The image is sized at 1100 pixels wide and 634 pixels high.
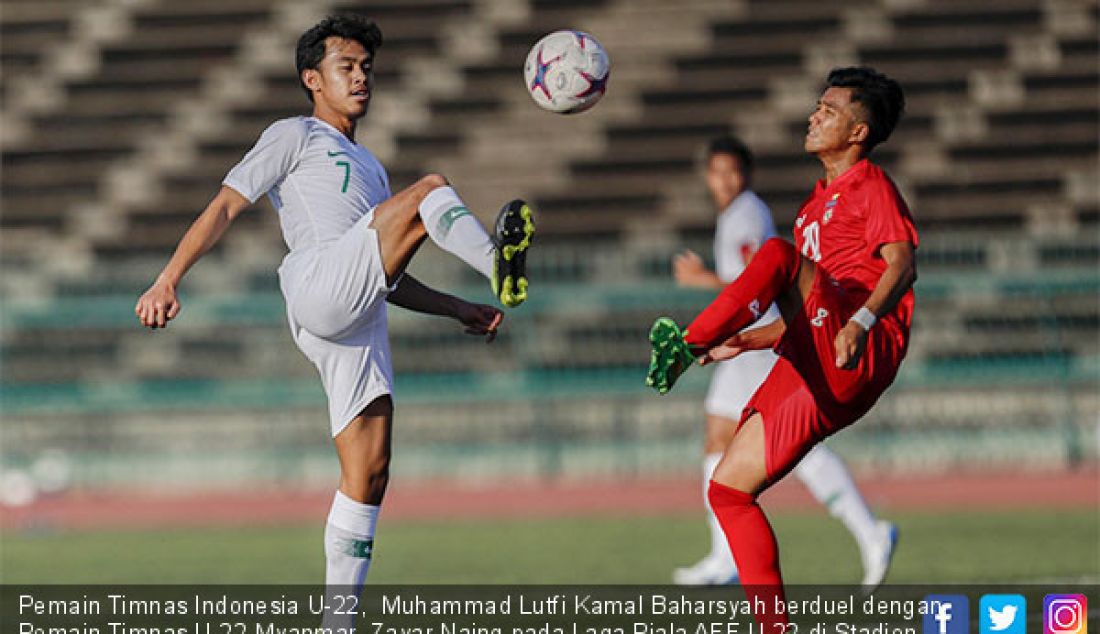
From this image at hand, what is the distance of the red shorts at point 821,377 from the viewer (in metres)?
5.96

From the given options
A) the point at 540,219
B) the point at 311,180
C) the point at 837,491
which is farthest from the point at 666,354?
the point at 540,219

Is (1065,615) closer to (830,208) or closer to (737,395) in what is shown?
(830,208)

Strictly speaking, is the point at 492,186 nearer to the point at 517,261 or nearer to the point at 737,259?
the point at 737,259

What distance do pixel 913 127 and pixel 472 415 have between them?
627 cm

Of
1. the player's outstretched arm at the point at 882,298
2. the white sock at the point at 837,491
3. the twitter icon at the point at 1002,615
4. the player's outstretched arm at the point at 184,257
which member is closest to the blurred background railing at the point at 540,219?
the white sock at the point at 837,491

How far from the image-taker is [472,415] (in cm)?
1638

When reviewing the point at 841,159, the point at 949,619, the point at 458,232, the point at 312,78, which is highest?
the point at 312,78

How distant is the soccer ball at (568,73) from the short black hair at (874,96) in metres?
1.07

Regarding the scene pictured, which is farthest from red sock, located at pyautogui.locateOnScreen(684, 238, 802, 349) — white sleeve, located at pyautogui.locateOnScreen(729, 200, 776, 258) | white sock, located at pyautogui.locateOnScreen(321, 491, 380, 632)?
white sleeve, located at pyautogui.locateOnScreen(729, 200, 776, 258)

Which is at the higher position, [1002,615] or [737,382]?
[737,382]

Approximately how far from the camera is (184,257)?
6105 millimetres

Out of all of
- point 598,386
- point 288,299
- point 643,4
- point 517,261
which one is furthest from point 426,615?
point 643,4

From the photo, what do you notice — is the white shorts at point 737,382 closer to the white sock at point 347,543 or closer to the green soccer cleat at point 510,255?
the white sock at point 347,543

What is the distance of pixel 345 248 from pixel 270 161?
18.1 inches
